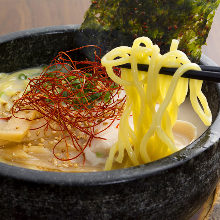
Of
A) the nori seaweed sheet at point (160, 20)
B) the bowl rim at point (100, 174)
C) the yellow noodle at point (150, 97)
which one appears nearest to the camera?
the bowl rim at point (100, 174)

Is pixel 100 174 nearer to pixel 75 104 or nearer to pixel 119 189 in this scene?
pixel 119 189

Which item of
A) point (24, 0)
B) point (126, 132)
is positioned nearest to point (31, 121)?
point (126, 132)

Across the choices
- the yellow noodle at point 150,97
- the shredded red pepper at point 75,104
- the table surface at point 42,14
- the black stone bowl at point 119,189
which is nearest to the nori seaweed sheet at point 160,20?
the shredded red pepper at point 75,104

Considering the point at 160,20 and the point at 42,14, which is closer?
the point at 160,20

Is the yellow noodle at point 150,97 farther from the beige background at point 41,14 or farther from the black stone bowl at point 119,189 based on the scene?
the beige background at point 41,14

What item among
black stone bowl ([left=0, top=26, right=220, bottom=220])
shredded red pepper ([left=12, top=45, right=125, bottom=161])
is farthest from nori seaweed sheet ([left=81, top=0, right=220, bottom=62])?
black stone bowl ([left=0, top=26, right=220, bottom=220])

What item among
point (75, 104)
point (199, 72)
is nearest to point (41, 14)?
point (75, 104)

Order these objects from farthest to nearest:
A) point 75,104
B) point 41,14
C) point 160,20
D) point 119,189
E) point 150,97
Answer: point 41,14 → point 160,20 → point 75,104 → point 150,97 → point 119,189
